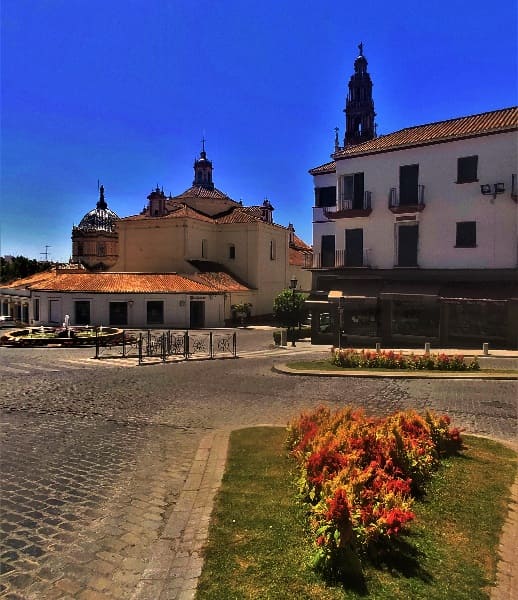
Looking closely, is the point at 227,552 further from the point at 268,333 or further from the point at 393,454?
the point at 268,333

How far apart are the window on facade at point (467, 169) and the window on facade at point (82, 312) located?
1165 inches

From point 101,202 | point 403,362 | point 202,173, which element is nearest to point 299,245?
point 202,173

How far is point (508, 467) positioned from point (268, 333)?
3282cm

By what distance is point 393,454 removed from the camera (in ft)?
24.4

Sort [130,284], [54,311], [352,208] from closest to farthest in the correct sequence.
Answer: [352,208], [54,311], [130,284]

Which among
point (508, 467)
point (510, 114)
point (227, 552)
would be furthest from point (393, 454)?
point (510, 114)

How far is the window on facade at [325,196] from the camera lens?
127 ft

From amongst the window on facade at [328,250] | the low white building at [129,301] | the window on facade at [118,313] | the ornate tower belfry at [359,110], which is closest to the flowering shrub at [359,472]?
the window on facade at [328,250]

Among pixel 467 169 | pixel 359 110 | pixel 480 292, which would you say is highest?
pixel 359 110

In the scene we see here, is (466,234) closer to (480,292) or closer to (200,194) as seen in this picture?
(480,292)

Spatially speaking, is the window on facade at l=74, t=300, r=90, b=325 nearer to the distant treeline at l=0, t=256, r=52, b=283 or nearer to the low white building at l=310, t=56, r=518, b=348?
the low white building at l=310, t=56, r=518, b=348

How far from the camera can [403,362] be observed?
65.8 ft

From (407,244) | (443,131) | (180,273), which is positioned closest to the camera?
(443,131)

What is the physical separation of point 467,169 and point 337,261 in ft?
30.3
